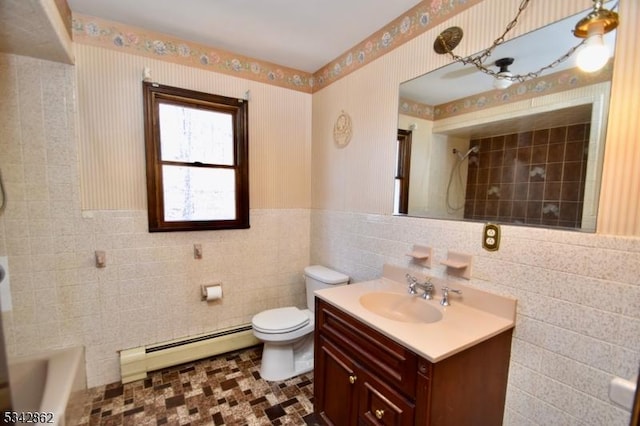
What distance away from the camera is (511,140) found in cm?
133

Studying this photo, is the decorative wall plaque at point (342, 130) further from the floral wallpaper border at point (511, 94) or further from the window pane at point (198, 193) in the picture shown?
the window pane at point (198, 193)

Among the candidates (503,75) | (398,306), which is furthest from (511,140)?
(398,306)

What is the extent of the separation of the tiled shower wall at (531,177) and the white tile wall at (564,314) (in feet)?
0.27

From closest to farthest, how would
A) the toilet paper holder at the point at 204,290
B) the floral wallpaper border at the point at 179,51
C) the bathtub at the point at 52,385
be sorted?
the bathtub at the point at 52,385, the floral wallpaper border at the point at 179,51, the toilet paper holder at the point at 204,290

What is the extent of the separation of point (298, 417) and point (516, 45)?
2305 millimetres

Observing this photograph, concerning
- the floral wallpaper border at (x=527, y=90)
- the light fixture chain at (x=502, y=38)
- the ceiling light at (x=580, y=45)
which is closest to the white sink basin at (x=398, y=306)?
the floral wallpaper border at (x=527, y=90)

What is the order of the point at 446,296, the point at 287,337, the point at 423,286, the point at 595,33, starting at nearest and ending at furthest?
the point at 595,33 → the point at 446,296 → the point at 423,286 → the point at 287,337

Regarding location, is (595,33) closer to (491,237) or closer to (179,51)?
(491,237)

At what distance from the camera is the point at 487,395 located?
1198 mm

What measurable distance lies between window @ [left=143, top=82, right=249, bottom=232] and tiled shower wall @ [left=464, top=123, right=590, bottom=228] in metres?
1.73

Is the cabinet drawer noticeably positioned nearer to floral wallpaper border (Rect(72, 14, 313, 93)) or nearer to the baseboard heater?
the baseboard heater

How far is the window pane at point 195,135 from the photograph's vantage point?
2059 millimetres

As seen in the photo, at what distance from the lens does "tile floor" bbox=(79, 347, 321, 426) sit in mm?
1676

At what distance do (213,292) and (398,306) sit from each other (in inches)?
56.6
